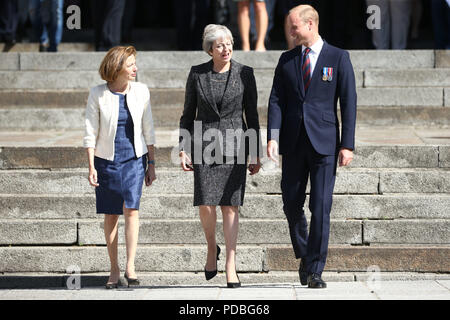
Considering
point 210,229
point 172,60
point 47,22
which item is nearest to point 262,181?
point 210,229

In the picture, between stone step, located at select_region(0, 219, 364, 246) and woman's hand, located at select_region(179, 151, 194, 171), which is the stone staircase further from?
woman's hand, located at select_region(179, 151, 194, 171)

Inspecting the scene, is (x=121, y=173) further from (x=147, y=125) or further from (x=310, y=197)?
(x=310, y=197)

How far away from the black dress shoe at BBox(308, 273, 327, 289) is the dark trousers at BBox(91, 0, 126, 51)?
243 inches

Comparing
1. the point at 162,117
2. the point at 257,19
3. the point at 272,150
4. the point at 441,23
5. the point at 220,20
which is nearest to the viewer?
the point at 272,150

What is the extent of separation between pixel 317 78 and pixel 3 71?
17.2 ft

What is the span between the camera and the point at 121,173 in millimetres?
7035

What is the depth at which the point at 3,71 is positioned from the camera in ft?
36.7

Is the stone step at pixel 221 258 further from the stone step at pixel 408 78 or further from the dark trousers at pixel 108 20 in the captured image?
the dark trousers at pixel 108 20

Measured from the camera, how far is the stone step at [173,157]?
27.8 ft

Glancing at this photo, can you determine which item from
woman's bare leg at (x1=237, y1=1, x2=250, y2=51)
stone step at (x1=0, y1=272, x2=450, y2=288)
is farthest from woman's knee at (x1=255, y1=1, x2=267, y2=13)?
stone step at (x1=0, y1=272, x2=450, y2=288)

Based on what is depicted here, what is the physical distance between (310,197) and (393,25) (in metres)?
6.06

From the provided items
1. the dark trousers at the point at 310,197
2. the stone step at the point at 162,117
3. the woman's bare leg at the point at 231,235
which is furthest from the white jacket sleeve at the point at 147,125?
the stone step at the point at 162,117

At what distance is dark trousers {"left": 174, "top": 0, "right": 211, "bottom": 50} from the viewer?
42.2 ft
